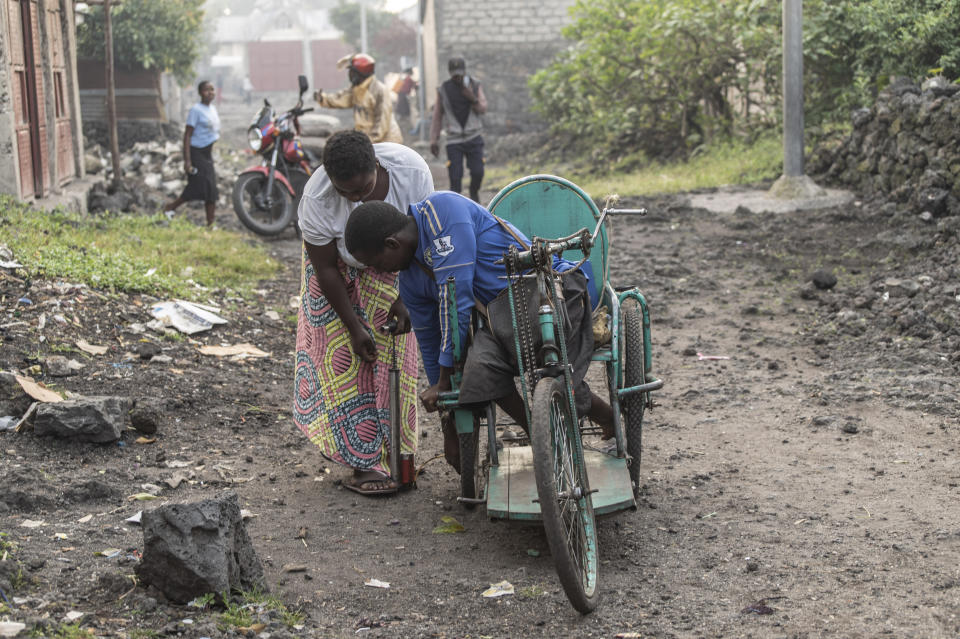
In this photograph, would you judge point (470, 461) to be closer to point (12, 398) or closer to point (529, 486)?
point (529, 486)

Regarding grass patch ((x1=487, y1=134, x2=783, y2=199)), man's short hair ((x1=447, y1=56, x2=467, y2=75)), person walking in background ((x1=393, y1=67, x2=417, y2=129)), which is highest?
person walking in background ((x1=393, y1=67, x2=417, y2=129))

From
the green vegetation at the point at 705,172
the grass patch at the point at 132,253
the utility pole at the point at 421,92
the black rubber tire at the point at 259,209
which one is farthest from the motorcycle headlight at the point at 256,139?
the utility pole at the point at 421,92

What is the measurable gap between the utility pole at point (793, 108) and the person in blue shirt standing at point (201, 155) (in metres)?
6.40

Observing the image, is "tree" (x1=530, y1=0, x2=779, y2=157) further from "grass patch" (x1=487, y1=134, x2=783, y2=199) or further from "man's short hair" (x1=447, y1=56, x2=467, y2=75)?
"man's short hair" (x1=447, y1=56, x2=467, y2=75)

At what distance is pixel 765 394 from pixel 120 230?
6.80 meters

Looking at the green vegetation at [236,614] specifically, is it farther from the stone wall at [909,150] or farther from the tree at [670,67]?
the tree at [670,67]

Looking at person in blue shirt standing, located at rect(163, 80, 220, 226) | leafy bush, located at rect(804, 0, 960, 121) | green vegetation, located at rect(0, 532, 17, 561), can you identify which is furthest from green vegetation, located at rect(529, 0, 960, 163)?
green vegetation, located at rect(0, 532, 17, 561)

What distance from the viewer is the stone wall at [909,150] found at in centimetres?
888

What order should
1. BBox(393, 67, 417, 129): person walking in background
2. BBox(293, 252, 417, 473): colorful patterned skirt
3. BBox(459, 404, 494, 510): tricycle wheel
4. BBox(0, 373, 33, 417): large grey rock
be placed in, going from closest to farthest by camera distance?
BBox(459, 404, 494, 510): tricycle wheel
BBox(293, 252, 417, 473): colorful patterned skirt
BBox(0, 373, 33, 417): large grey rock
BBox(393, 67, 417, 129): person walking in background

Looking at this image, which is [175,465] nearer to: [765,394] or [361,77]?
[765,394]

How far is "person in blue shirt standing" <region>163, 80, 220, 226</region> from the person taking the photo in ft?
38.3

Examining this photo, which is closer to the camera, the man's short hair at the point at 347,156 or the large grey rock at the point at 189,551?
the large grey rock at the point at 189,551

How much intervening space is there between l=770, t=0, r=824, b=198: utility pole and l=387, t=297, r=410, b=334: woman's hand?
298 inches

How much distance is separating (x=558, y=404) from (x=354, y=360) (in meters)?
1.39
